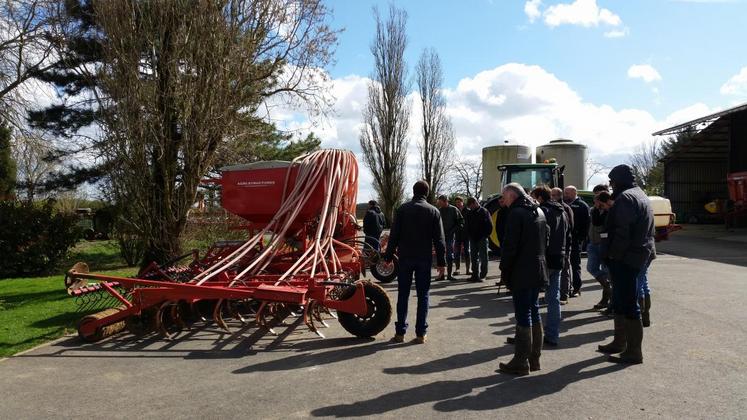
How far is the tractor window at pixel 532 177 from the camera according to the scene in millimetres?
14969

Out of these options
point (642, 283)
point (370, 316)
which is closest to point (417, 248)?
point (370, 316)

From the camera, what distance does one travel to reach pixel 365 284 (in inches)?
251

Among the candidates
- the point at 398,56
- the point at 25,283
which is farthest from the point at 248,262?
the point at 398,56

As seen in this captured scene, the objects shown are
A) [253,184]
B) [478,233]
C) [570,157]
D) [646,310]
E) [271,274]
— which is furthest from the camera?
[570,157]

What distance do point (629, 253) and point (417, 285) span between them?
221 centimetres

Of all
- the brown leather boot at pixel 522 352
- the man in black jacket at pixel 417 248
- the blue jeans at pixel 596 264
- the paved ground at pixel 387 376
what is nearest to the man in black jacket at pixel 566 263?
the blue jeans at pixel 596 264

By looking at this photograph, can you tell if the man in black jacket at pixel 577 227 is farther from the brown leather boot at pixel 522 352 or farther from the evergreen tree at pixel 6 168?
the evergreen tree at pixel 6 168

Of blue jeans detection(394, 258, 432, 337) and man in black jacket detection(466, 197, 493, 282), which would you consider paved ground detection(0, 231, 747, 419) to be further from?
man in black jacket detection(466, 197, 493, 282)

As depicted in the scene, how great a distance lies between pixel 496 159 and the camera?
18.1 m

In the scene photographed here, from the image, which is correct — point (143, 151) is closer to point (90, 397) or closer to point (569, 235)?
point (90, 397)

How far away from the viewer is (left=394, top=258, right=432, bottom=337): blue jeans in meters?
6.09

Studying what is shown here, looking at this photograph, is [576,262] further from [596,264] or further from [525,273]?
[525,273]

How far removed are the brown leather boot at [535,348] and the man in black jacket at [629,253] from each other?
2.71ft

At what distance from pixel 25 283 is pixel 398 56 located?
82.3 ft
